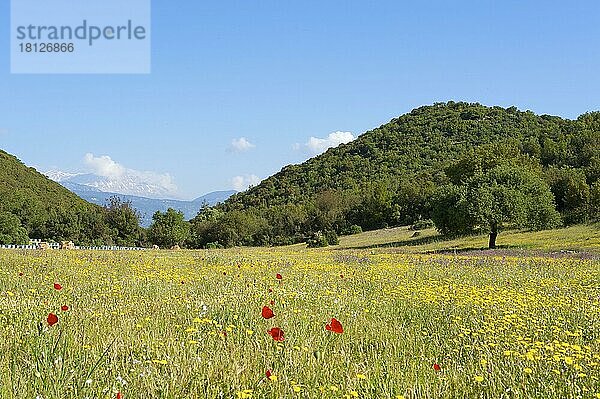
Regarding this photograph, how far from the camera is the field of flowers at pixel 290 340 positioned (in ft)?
16.1

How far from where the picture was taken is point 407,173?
4424 inches

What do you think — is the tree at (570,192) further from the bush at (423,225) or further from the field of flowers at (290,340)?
the field of flowers at (290,340)

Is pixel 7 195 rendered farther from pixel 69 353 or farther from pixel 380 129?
pixel 69 353

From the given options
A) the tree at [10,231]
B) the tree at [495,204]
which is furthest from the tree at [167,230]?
the tree at [495,204]

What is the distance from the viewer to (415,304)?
947 cm

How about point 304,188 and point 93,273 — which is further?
point 304,188

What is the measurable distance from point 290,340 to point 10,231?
276 feet

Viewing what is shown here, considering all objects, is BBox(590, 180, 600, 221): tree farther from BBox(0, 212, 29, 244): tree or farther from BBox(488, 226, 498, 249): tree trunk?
BBox(0, 212, 29, 244): tree

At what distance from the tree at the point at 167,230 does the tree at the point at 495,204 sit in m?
43.2

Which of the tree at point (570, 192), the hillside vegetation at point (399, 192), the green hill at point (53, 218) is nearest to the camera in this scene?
the hillside vegetation at point (399, 192)

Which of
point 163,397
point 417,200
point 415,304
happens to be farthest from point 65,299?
point 417,200

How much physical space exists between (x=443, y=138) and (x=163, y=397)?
12333 centimetres

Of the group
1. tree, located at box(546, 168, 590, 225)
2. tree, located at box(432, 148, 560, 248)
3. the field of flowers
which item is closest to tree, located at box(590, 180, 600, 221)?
tree, located at box(546, 168, 590, 225)

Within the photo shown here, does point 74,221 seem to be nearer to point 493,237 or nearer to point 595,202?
point 493,237
